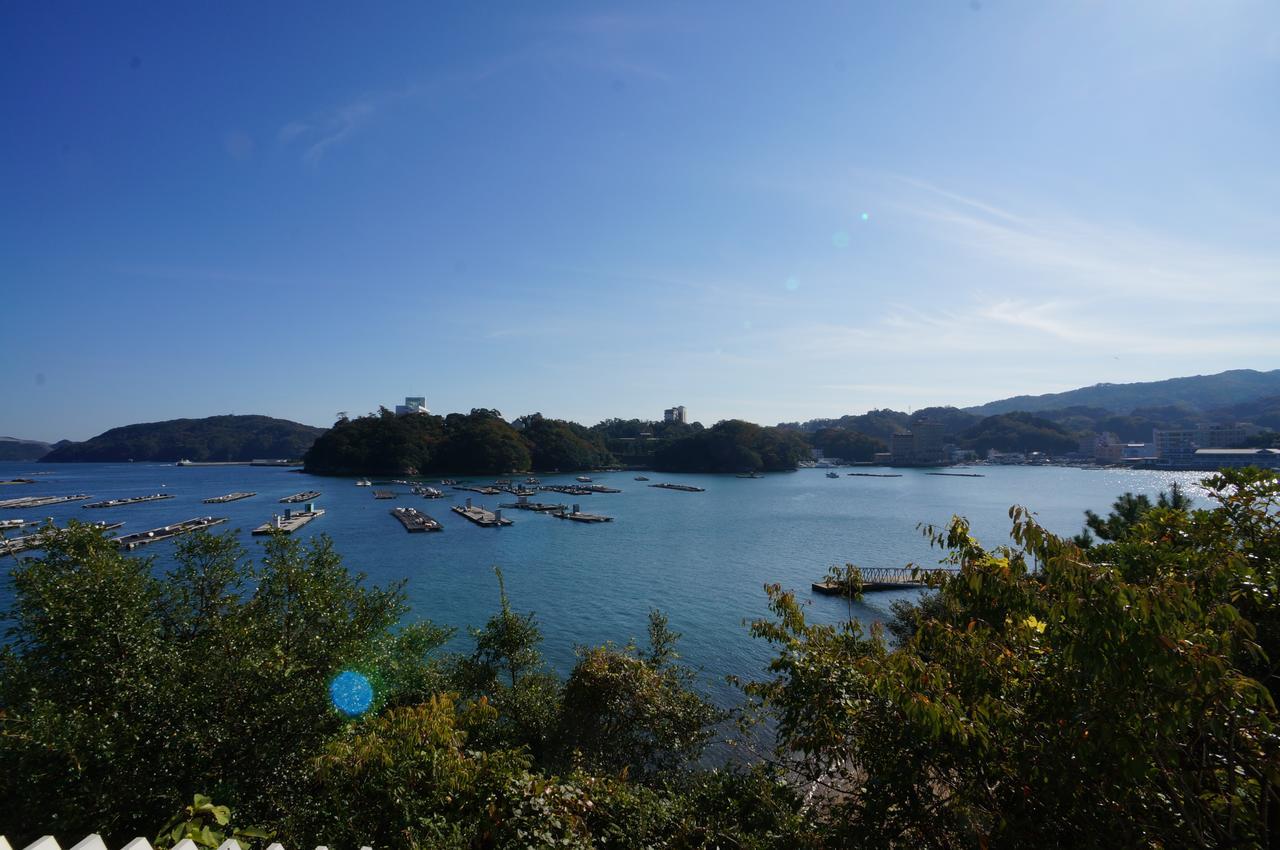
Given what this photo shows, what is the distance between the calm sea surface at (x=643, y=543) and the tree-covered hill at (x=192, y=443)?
2327 inches

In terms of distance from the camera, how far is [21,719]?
418 centimetres

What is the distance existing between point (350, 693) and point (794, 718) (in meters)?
4.61

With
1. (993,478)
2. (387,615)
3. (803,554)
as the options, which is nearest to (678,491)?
(803,554)

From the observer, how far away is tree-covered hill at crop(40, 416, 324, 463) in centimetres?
13225

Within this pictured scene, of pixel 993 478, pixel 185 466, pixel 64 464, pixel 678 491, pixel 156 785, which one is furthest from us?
pixel 64 464

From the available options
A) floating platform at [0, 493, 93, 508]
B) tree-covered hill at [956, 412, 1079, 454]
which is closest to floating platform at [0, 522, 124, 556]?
floating platform at [0, 493, 93, 508]

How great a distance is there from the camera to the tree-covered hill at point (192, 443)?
132 meters

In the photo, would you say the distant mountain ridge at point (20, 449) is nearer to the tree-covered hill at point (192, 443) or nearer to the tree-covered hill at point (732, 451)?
the tree-covered hill at point (192, 443)

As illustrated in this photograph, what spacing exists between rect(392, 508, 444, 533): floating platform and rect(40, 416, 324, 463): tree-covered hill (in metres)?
104

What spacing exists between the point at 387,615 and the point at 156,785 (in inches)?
113

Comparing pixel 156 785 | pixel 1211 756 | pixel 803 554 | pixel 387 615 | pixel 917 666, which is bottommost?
pixel 803 554

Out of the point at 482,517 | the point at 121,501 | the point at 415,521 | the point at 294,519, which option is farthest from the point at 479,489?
the point at 121,501

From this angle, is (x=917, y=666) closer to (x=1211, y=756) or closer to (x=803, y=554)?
(x=1211, y=756)

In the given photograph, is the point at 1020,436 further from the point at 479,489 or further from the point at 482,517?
the point at 482,517
